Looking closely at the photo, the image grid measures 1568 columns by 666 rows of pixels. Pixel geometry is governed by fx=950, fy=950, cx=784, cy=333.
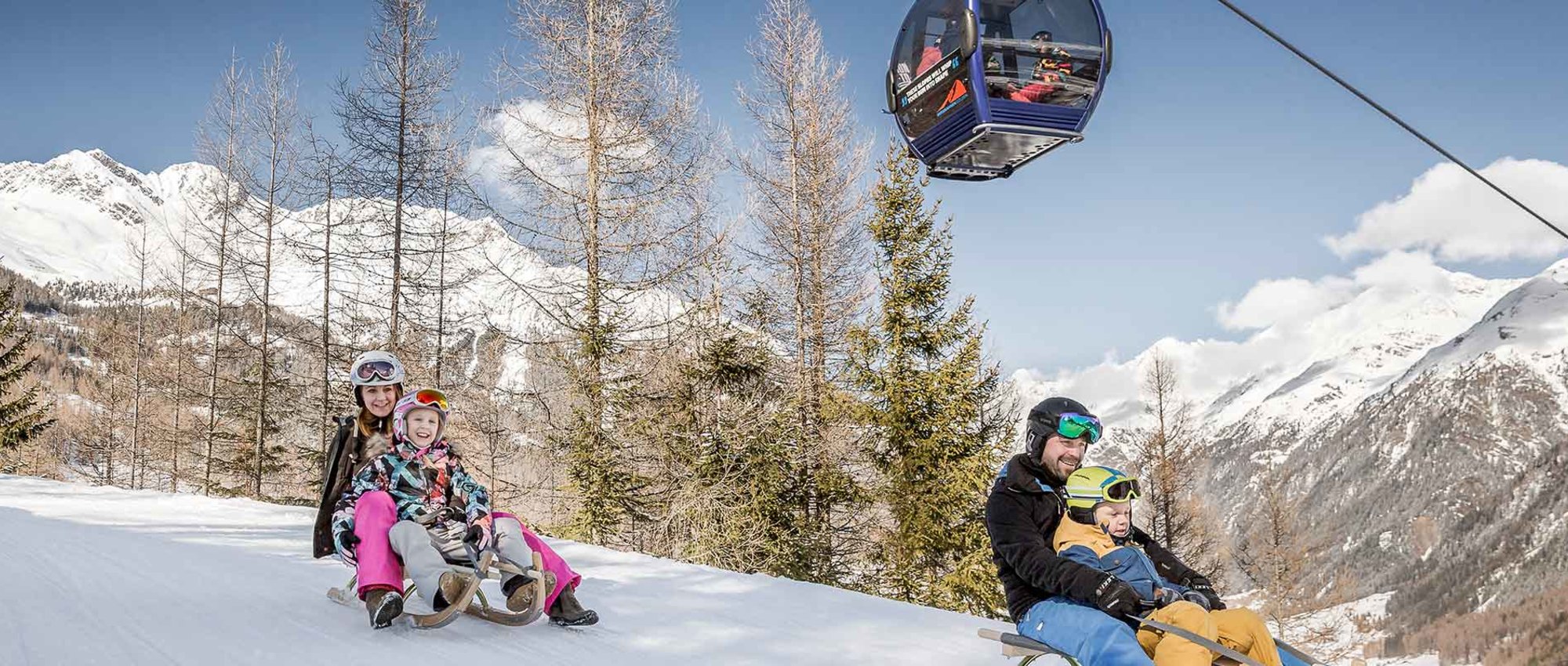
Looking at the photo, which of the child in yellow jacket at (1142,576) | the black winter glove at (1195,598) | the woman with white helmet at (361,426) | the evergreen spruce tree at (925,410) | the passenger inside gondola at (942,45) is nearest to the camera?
the child in yellow jacket at (1142,576)

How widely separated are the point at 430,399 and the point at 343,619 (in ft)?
4.21

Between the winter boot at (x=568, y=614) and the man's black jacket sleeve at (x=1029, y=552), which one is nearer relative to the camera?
the man's black jacket sleeve at (x=1029, y=552)

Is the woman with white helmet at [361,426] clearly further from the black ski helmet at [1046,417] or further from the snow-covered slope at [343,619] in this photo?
the black ski helmet at [1046,417]

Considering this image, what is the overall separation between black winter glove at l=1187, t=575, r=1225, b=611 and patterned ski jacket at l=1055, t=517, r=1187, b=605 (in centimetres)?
15

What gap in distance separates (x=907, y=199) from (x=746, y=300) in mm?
3618

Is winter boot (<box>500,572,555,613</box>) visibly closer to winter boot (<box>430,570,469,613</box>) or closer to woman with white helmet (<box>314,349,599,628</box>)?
woman with white helmet (<box>314,349,599,628</box>)

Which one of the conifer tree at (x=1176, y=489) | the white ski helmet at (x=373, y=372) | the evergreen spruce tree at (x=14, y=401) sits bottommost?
the conifer tree at (x=1176, y=489)

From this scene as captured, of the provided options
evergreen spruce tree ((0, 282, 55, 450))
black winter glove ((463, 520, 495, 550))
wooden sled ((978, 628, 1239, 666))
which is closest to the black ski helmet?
wooden sled ((978, 628, 1239, 666))

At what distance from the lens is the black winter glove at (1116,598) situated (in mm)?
3547

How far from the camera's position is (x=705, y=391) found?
14.9 metres

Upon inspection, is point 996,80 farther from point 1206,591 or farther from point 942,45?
point 1206,591

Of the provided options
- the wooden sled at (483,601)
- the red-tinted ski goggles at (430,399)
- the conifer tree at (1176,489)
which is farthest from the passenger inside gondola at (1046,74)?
the conifer tree at (1176,489)

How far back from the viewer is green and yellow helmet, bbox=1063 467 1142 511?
12.3 feet

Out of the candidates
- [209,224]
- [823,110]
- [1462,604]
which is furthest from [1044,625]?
[1462,604]
